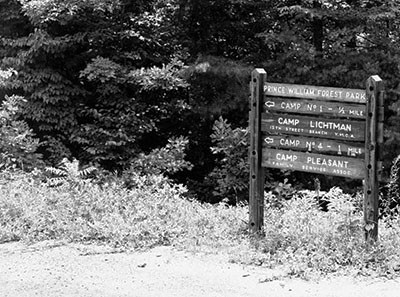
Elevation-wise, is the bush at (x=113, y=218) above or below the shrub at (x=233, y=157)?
above

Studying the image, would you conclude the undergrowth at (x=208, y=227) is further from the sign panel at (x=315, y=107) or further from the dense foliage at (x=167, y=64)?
the dense foliage at (x=167, y=64)

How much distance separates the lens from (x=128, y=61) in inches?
544

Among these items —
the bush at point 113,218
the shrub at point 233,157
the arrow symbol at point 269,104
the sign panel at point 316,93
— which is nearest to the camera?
the sign panel at point 316,93

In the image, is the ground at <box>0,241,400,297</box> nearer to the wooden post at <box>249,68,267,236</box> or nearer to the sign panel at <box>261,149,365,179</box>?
the wooden post at <box>249,68,267,236</box>

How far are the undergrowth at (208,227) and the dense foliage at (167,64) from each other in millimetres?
4693

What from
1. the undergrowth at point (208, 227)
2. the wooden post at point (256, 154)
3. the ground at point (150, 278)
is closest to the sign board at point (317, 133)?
the wooden post at point (256, 154)

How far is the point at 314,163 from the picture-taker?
249 inches

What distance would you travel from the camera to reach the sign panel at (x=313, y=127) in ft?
20.0

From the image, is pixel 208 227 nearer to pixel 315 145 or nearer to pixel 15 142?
pixel 315 145

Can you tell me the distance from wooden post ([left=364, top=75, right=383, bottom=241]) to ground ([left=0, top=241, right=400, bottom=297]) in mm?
717

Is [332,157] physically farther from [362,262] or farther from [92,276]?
[92,276]

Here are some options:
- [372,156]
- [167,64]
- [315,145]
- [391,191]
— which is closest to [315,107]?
[315,145]

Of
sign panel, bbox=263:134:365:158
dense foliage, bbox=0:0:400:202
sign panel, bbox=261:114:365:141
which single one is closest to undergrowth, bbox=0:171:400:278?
sign panel, bbox=263:134:365:158

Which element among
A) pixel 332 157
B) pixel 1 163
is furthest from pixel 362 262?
pixel 1 163
